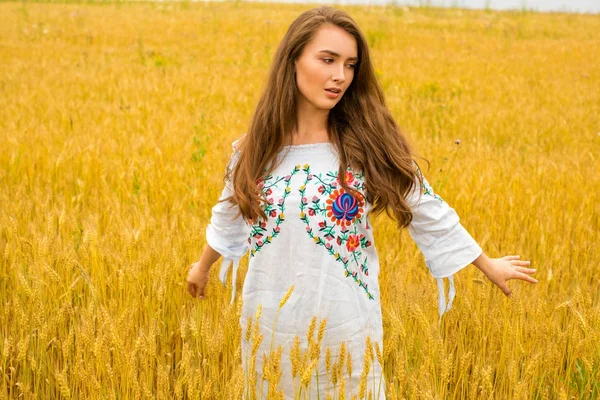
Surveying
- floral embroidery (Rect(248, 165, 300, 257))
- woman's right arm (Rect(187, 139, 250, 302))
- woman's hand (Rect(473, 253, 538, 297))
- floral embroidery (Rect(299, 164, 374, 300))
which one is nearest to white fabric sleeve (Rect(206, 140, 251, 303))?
woman's right arm (Rect(187, 139, 250, 302))

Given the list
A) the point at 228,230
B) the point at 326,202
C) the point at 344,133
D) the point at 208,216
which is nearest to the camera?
the point at 326,202

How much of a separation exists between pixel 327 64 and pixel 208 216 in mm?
1785

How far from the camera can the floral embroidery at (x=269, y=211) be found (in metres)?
1.83

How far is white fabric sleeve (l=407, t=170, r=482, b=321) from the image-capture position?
1.88 meters

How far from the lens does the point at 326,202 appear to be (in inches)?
71.2

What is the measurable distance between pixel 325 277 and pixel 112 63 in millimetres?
7910

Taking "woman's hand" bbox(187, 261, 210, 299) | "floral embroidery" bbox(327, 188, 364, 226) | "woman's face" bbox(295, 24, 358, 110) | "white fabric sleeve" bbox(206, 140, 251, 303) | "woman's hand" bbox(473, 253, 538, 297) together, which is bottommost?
"woman's hand" bbox(187, 261, 210, 299)

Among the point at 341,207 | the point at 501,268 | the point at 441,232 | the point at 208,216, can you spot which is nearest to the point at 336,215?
the point at 341,207

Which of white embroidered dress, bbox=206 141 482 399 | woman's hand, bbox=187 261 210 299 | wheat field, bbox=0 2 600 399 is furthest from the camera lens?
woman's hand, bbox=187 261 210 299

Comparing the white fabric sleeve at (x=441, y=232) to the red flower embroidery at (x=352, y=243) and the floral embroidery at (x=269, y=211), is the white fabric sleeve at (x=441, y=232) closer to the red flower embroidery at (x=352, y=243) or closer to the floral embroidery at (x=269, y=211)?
the red flower embroidery at (x=352, y=243)

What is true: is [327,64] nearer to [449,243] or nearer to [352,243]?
[352,243]

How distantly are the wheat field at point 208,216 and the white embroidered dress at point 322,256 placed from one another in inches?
3.5

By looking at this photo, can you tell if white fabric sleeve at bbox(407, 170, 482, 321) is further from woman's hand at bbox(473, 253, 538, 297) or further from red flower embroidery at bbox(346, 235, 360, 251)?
red flower embroidery at bbox(346, 235, 360, 251)

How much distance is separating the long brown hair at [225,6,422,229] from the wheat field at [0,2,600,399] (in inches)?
12.5
